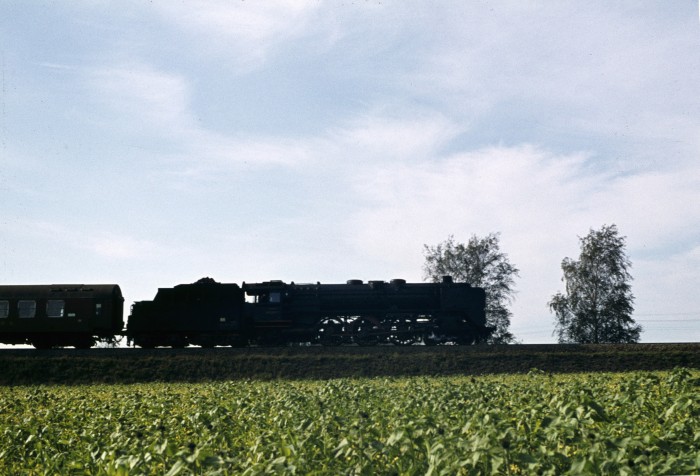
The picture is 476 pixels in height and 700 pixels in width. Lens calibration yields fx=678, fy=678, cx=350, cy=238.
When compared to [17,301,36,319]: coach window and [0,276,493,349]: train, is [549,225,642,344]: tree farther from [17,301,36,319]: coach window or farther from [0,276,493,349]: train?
[17,301,36,319]: coach window

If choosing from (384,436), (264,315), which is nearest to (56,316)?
(264,315)

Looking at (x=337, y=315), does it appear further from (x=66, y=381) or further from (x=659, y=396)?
(x=659, y=396)

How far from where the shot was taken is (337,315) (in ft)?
105

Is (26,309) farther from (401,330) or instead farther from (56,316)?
(401,330)

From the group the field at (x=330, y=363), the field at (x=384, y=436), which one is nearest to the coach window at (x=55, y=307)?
the field at (x=330, y=363)

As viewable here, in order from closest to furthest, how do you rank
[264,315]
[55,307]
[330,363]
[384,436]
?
[384,436] → [330,363] → [264,315] → [55,307]

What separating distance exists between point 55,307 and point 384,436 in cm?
2839

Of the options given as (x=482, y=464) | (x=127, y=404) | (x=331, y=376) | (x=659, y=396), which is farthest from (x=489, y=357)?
(x=482, y=464)

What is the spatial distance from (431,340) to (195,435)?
24.0 meters

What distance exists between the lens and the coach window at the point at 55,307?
3259 cm

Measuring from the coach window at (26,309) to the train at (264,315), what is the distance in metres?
A: 0.05

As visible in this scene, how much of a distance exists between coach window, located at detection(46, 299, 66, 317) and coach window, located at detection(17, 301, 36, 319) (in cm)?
73

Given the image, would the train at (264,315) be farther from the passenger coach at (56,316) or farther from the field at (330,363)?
the field at (330,363)

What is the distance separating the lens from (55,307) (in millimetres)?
32625
